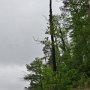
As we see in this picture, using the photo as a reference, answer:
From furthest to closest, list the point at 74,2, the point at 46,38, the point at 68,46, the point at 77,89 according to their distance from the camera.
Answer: the point at 68,46 < the point at 74,2 < the point at 46,38 < the point at 77,89

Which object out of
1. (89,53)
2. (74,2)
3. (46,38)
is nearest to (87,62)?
(89,53)

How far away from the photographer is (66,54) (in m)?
61.6

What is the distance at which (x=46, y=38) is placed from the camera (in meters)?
56.0

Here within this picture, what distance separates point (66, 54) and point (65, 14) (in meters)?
5.42

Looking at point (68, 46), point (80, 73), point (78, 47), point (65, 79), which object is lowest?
point (65, 79)

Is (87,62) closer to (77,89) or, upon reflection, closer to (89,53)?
(89,53)

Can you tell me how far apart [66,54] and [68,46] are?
18.8 feet

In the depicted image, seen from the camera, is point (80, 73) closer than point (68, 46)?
Yes

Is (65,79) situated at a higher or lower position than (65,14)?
lower

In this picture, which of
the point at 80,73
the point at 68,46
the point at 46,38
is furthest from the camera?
the point at 68,46

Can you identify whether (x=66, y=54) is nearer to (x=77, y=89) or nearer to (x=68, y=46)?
(x=68, y=46)

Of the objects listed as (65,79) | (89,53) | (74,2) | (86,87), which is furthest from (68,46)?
(65,79)

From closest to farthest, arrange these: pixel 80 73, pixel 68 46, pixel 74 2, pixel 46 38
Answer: pixel 80 73 → pixel 46 38 → pixel 74 2 → pixel 68 46

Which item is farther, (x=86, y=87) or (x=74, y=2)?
(x=74, y=2)
